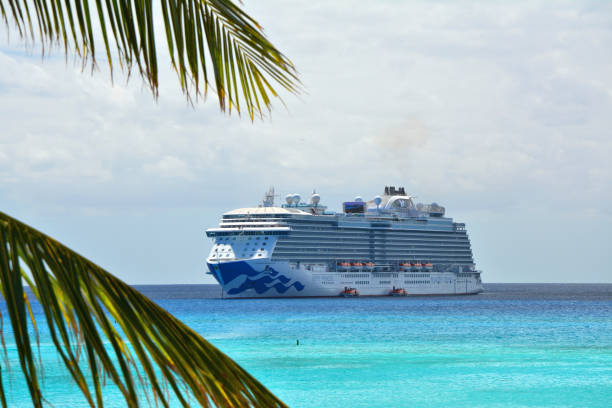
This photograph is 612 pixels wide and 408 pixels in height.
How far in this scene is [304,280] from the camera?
6956cm

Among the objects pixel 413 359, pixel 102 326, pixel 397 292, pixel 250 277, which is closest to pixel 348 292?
pixel 397 292

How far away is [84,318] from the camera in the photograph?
5.55 ft

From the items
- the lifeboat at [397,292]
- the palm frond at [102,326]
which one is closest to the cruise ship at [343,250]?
the lifeboat at [397,292]

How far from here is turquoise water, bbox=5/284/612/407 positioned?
80.4ft

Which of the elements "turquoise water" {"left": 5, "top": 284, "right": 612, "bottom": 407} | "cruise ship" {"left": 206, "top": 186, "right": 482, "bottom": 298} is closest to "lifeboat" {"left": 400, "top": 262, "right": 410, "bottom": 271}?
"cruise ship" {"left": 206, "top": 186, "right": 482, "bottom": 298}

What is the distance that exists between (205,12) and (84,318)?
843 millimetres

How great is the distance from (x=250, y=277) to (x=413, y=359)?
113ft

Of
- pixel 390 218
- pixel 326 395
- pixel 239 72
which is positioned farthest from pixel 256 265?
pixel 239 72

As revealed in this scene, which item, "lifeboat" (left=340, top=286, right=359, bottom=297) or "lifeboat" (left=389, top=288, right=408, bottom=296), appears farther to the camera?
"lifeboat" (left=389, top=288, right=408, bottom=296)

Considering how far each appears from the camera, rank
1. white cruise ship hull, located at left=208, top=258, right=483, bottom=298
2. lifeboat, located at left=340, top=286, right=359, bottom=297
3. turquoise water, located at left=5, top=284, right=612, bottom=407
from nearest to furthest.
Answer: turquoise water, located at left=5, top=284, right=612, bottom=407, white cruise ship hull, located at left=208, top=258, right=483, bottom=298, lifeboat, located at left=340, top=286, right=359, bottom=297

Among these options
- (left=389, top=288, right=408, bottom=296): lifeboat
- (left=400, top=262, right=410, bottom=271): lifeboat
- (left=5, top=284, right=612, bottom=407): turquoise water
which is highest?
(left=400, top=262, right=410, bottom=271): lifeboat

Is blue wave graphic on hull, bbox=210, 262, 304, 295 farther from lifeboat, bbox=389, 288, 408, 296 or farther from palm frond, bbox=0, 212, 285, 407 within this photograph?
palm frond, bbox=0, 212, 285, 407

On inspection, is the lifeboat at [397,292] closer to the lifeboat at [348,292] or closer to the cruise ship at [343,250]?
the cruise ship at [343,250]

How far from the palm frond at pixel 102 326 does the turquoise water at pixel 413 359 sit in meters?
9.05
